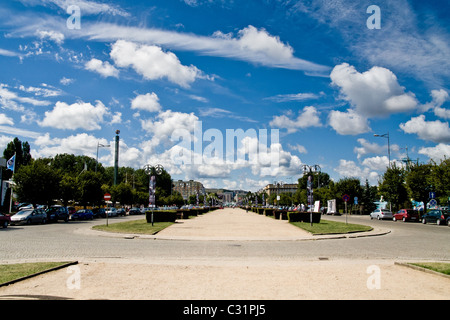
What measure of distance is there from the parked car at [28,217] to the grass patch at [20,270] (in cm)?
2459

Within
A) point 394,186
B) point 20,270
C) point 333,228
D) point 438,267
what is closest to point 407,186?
point 394,186

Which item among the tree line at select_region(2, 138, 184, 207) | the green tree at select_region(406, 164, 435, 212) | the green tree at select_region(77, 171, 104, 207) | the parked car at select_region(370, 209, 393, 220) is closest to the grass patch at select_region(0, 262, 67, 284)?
the tree line at select_region(2, 138, 184, 207)

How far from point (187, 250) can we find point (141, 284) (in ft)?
23.4

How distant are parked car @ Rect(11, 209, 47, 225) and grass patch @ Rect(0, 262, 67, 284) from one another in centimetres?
2459

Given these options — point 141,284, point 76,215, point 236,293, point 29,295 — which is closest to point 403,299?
point 236,293

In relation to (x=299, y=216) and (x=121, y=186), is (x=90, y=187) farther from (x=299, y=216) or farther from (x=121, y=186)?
(x=299, y=216)

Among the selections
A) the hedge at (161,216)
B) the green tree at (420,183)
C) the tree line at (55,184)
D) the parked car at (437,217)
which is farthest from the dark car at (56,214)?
the green tree at (420,183)

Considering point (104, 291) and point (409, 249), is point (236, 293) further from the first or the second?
point (409, 249)

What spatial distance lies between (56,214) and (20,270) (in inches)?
1227

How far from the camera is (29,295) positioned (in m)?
7.11

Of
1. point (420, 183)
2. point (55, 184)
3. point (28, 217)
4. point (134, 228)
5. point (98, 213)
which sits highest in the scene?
point (420, 183)

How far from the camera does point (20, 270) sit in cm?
955

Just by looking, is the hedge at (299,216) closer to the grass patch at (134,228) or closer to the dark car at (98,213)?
the grass patch at (134,228)

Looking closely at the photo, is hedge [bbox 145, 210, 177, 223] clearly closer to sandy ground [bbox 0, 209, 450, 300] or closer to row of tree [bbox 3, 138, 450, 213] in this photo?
row of tree [bbox 3, 138, 450, 213]
